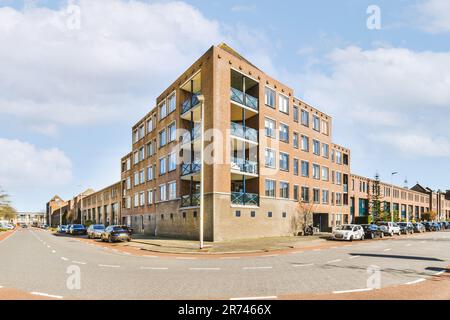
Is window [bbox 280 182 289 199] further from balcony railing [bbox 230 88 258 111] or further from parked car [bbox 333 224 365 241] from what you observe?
balcony railing [bbox 230 88 258 111]

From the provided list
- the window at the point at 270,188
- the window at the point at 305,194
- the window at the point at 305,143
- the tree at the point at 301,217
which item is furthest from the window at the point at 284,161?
the window at the point at 305,194

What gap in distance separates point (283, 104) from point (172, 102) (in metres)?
12.0

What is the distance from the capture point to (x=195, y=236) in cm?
2956

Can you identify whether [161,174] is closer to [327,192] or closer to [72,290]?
[327,192]

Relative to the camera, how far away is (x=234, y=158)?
30.0 metres

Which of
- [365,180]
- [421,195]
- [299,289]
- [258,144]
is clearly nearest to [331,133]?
[258,144]

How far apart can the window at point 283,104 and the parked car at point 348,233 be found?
1340cm

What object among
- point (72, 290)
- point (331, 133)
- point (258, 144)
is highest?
point (331, 133)

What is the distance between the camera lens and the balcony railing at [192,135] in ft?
103

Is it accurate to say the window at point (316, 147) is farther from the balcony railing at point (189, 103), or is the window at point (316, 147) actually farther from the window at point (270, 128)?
the balcony railing at point (189, 103)

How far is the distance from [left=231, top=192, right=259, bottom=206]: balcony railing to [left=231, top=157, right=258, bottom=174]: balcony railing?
212 cm

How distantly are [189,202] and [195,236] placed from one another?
135 inches

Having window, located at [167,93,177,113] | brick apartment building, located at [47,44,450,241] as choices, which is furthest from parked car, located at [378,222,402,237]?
window, located at [167,93,177,113]

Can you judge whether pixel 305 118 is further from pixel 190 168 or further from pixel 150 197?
pixel 150 197
